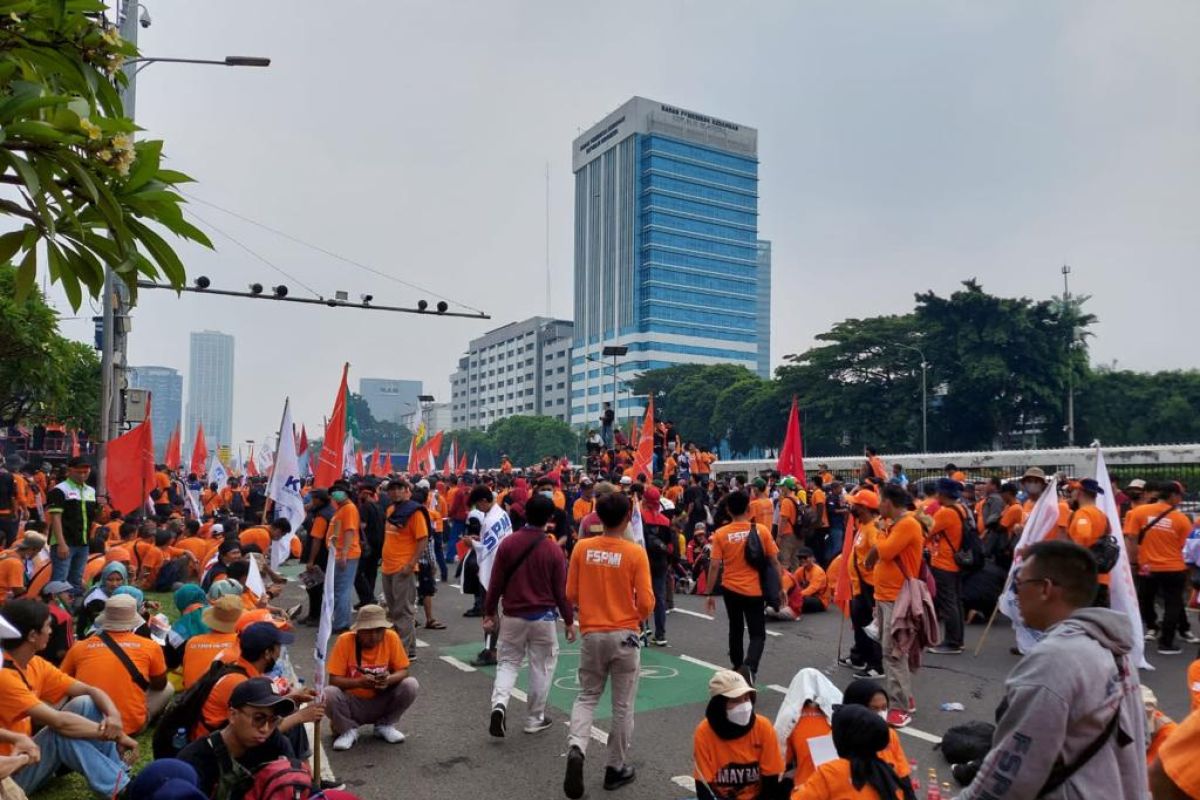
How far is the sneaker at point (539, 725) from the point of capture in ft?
22.0

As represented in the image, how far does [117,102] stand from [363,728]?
5.53 metres

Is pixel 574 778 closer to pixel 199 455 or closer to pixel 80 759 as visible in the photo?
pixel 80 759

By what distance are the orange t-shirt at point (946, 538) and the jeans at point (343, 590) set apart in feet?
21.6

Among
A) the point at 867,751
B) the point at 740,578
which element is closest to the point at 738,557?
the point at 740,578

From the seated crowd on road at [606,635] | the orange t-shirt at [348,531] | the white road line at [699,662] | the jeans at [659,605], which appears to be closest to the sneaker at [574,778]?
the seated crowd on road at [606,635]

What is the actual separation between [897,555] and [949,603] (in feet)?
10.1

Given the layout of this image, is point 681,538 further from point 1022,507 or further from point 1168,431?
point 1168,431

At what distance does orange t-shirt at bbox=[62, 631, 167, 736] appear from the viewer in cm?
553

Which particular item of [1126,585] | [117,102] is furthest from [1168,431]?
[117,102]

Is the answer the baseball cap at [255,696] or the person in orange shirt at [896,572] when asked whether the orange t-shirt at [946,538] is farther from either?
the baseball cap at [255,696]

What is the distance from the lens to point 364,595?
11078 mm

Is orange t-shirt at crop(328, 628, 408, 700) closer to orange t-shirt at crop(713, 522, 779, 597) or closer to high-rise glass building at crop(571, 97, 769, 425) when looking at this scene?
orange t-shirt at crop(713, 522, 779, 597)

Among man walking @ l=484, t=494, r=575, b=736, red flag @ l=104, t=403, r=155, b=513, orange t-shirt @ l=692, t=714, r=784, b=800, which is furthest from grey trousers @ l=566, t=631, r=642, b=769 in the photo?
red flag @ l=104, t=403, r=155, b=513

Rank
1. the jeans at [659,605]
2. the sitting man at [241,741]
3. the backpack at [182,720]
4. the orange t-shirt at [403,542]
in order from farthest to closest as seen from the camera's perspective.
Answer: the jeans at [659,605] < the orange t-shirt at [403,542] < the backpack at [182,720] < the sitting man at [241,741]
